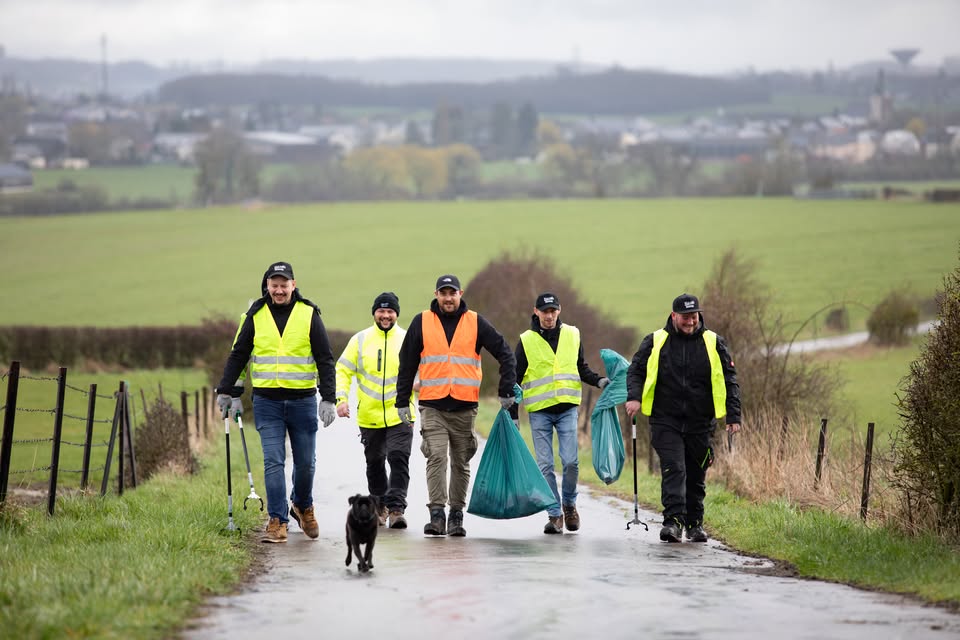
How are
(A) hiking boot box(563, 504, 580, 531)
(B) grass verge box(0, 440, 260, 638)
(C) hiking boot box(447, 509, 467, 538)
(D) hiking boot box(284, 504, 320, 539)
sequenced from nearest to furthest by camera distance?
1. (B) grass verge box(0, 440, 260, 638)
2. (D) hiking boot box(284, 504, 320, 539)
3. (C) hiking boot box(447, 509, 467, 538)
4. (A) hiking boot box(563, 504, 580, 531)

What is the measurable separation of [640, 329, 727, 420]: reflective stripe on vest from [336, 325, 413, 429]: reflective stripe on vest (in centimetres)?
223

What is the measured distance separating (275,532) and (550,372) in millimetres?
2882

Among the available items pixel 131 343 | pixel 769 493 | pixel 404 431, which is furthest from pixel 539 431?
pixel 131 343

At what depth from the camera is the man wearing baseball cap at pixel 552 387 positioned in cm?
1257

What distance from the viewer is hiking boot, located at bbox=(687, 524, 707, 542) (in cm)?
1185

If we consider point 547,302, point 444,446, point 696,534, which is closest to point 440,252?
point 547,302

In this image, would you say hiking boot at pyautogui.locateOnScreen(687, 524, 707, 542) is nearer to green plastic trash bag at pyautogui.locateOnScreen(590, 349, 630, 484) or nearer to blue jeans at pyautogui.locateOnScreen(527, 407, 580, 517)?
blue jeans at pyautogui.locateOnScreen(527, 407, 580, 517)

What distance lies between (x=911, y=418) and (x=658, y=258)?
64.0 meters

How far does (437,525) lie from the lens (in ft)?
39.3

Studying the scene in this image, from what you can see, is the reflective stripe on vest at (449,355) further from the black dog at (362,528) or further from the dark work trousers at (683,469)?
the black dog at (362,528)

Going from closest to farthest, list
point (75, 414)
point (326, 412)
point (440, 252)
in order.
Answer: point (326, 412)
point (75, 414)
point (440, 252)

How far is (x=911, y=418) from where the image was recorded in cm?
1112

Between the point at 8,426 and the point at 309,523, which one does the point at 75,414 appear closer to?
the point at 8,426

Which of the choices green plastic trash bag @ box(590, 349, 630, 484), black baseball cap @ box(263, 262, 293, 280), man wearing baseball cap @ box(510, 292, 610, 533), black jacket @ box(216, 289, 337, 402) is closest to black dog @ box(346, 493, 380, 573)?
black jacket @ box(216, 289, 337, 402)
